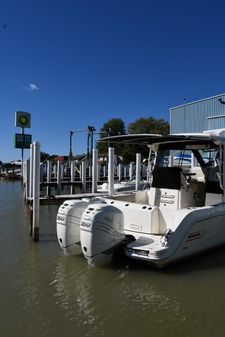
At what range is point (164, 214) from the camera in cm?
712

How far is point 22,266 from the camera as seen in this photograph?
726 cm

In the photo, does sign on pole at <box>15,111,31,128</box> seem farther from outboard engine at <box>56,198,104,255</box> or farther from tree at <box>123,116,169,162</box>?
outboard engine at <box>56,198,104,255</box>

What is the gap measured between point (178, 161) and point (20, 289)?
4464 millimetres

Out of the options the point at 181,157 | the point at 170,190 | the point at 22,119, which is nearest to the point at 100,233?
the point at 170,190

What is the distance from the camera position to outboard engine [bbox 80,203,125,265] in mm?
6320

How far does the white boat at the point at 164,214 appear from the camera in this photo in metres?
6.39

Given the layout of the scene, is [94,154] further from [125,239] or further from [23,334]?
[23,334]

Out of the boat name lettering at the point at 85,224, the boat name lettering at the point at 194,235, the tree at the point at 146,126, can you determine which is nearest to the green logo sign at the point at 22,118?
the tree at the point at 146,126

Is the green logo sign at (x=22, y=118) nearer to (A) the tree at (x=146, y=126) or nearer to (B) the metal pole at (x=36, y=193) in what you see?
(B) the metal pole at (x=36, y=193)

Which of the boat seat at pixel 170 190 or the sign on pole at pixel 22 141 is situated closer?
the boat seat at pixel 170 190

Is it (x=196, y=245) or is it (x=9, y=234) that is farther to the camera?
(x=9, y=234)

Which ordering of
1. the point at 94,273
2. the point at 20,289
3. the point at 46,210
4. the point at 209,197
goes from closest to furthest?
the point at 20,289 < the point at 94,273 < the point at 209,197 < the point at 46,210

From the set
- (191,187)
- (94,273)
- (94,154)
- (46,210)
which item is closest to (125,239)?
(94,273)

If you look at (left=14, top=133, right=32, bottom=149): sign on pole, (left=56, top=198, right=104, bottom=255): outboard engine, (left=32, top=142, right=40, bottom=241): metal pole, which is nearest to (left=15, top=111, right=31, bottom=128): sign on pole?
(left=14, top=133, right=32, bottom=149): sign on pole
